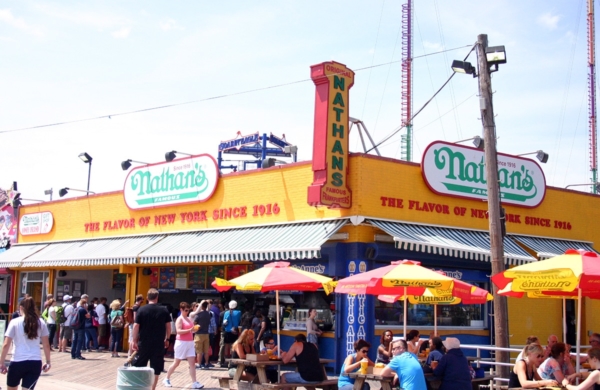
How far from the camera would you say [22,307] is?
8.57 m

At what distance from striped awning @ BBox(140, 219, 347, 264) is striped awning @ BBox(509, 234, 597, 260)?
546cm

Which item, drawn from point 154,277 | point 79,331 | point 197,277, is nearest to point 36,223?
point 154,277

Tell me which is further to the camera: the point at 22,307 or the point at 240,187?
the point at 240,187

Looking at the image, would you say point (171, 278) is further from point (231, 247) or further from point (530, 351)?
point (530, 351)

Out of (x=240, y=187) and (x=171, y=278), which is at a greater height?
(x=240, y=187)

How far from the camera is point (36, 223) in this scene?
26.1m

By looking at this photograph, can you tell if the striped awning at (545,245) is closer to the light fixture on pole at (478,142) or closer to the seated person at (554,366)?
the light fixture on pole at (478,142)

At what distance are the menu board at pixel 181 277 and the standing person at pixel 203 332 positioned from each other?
387 centimetres

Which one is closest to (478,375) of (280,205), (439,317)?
(439,317)

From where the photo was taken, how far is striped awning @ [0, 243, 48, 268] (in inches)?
961

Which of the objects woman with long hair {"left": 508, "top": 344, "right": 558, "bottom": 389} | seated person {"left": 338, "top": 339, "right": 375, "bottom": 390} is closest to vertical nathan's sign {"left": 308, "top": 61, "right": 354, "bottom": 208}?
seated person {"left": 338, "top": 339, "right": 375, "bottom": 390}

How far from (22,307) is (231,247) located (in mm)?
8545

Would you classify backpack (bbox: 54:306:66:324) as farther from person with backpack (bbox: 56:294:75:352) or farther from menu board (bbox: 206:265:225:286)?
menu board (bbox: 206:265:225:286)

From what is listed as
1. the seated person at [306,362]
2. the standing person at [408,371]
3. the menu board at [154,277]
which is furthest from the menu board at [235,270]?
the standing person at [408,371]
